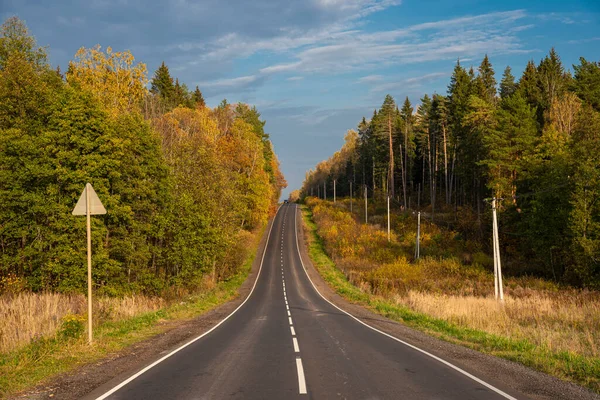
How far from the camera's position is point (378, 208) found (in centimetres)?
8988

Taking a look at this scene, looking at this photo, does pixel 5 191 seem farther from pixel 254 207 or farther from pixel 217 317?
pixel 254 207

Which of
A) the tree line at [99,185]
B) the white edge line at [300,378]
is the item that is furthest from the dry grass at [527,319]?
the tree line at [99,185]

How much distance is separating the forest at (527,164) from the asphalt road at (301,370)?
1898cm

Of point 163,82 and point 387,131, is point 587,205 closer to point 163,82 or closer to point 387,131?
point 387,131

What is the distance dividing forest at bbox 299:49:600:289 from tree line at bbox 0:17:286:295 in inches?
885

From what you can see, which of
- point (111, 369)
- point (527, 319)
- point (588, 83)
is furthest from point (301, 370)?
point (588, 83)

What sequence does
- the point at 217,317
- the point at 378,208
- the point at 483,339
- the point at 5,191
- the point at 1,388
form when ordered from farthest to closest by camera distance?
the point at 378,208, the point at 5,191, the point at 217,317, the point at 483,339, the point at 1,388

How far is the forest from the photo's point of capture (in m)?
38.0

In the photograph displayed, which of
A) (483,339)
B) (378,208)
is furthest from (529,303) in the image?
(378,208)

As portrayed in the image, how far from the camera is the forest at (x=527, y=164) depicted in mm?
38031

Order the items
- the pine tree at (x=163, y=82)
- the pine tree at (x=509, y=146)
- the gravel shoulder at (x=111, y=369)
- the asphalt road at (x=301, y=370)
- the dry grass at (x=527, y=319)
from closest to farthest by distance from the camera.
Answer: the asphalt road at (x=301, y=370), the gravel shoulder at (x=111, y=369), the dry grass at (x=527, y=319), the pine tree at (x=509, y=146), the pine tree at (x=163, y=82)

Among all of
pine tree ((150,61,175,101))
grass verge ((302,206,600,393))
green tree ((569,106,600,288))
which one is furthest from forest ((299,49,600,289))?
pine tree ((150,61,175,101))

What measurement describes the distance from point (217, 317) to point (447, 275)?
99.9 feet

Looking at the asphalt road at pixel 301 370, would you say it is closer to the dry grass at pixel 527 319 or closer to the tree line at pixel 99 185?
the dry grass at pixel 527 319
